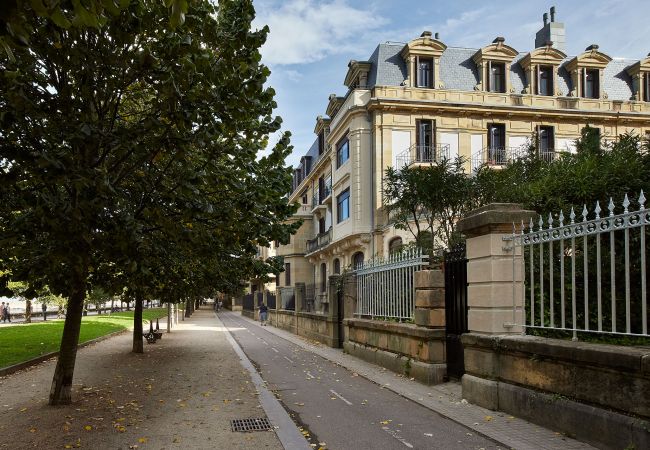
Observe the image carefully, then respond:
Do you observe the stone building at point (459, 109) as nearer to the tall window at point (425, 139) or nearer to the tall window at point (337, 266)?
the tall window at point (425, 139)

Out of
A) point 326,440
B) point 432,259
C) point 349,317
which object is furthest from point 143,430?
point 349,317

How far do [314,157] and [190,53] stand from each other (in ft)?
128

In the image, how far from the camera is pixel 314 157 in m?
45.1

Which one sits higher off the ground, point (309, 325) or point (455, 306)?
point (455, 306)

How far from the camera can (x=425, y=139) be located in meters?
28.7

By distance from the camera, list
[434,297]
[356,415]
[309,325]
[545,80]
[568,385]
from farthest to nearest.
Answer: [545,80]
[309,325]
[434,297]
[356,415]
[568,385]

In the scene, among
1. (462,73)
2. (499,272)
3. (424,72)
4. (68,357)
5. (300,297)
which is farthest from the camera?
(462,73)

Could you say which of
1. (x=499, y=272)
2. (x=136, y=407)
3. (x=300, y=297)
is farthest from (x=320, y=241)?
(x=499, y=272)

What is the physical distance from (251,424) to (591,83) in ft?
99.0

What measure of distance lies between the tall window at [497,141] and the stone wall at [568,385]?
2232 cm

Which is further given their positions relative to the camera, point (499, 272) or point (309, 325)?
point (309, 325)

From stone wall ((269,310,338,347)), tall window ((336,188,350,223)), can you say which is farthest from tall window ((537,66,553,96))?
stone wall ((269,310,338,347))

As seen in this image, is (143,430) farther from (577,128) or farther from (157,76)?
(577,128)

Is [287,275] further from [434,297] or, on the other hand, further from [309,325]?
[434,297]
